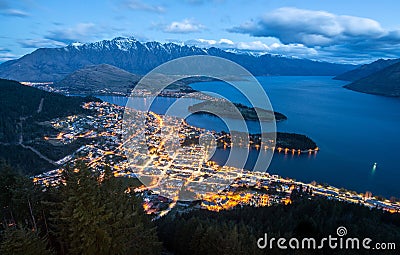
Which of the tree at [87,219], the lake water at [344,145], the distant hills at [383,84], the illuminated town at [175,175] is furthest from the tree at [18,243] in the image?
the distant hills at [383,84]

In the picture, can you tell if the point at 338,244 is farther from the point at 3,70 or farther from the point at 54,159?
the point at 3,70

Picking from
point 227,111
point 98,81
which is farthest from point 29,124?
point 98,81

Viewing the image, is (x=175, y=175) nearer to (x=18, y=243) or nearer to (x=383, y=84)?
(x=18, y=243)

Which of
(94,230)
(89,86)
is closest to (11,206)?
(94,230)

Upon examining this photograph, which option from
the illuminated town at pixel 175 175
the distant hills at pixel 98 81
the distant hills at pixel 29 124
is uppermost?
the distant hills at pixel 98 81

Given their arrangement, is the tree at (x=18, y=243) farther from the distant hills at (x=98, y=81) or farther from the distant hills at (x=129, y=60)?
the distant hills at (x=129, y=60)
